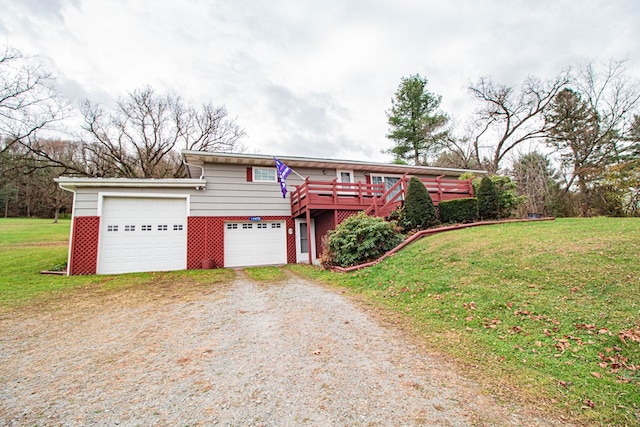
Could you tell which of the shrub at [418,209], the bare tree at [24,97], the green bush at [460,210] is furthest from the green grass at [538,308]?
the bare tree at [24,97]

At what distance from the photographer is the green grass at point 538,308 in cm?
272

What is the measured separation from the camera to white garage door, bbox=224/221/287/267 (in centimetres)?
1214

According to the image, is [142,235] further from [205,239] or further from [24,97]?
[24,97]

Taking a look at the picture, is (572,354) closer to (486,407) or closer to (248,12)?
(486,407)

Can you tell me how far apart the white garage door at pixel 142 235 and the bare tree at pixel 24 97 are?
27.0 feet

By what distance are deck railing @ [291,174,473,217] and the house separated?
41mm

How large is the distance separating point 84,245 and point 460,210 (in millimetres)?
14392

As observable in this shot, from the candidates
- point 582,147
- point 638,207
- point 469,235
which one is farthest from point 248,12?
point 582,147

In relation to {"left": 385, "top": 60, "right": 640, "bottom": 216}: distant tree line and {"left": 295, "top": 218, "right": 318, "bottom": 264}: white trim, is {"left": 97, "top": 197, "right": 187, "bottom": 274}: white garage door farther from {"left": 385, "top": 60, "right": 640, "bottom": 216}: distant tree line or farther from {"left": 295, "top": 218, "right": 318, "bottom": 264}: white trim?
{"left": 385, "top": 60, "right": 640, "bottom": 216}: distant tree line

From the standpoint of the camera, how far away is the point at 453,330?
13.6 ft

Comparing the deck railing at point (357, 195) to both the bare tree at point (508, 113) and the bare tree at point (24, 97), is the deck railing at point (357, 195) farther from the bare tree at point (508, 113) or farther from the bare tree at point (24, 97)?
the bare tree at point (24, 97)

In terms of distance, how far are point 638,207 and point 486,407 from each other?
1507 cm

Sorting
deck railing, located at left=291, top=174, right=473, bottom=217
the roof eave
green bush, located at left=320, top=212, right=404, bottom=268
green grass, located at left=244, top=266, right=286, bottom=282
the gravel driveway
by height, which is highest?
the roof eave

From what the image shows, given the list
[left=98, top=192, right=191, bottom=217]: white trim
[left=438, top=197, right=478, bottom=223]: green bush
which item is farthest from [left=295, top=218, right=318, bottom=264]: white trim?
[left=438, top=197, right=478, bottom=223]: green bush
